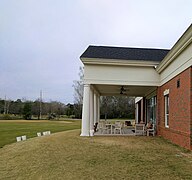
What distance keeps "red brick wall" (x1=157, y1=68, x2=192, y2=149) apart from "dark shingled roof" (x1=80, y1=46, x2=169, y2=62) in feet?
9.10

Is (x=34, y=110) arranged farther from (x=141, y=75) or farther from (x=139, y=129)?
(x=141, y=75)

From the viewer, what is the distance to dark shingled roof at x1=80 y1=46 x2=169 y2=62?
661 inches

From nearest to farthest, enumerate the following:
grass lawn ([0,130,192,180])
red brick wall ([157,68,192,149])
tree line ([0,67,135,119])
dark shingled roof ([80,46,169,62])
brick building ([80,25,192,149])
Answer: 1. grass lawn ([0,130,192,180])
2. red brick wall ([157,68,192,149])
3. brick building ([80,25,192,149])
4. dark shingled roof ([80,46,169,62])
5. tree line ([0,67,135,119])

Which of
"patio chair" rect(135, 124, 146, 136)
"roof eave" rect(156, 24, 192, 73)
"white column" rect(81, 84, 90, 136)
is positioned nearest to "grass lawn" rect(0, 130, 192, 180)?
"roof eave" rect(156, 24, 192, 73)

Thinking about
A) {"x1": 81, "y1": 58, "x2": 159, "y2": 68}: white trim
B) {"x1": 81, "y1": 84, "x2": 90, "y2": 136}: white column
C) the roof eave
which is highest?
{"x1": 81, "y1": 58, "x2": 159, "y2": 68}: white trim

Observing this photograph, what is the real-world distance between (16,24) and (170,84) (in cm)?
1162

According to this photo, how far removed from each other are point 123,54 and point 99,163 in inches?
405

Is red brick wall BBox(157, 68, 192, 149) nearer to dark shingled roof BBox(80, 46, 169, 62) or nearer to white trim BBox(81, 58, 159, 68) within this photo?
white trim BBox(81, 58, 159, 68)

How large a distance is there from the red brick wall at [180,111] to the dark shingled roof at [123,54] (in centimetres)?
277

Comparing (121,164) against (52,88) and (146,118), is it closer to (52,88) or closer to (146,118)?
(146,118)

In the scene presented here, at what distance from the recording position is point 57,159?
9.42 meters

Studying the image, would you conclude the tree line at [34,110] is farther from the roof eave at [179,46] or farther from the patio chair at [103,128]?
the roof eave at [179,46]

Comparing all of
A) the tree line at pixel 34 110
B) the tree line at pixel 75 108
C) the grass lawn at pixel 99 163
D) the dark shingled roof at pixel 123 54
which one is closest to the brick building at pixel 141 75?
the dark shingled roof at pixel 123 54

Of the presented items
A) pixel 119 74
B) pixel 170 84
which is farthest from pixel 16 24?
pixel 170 84
